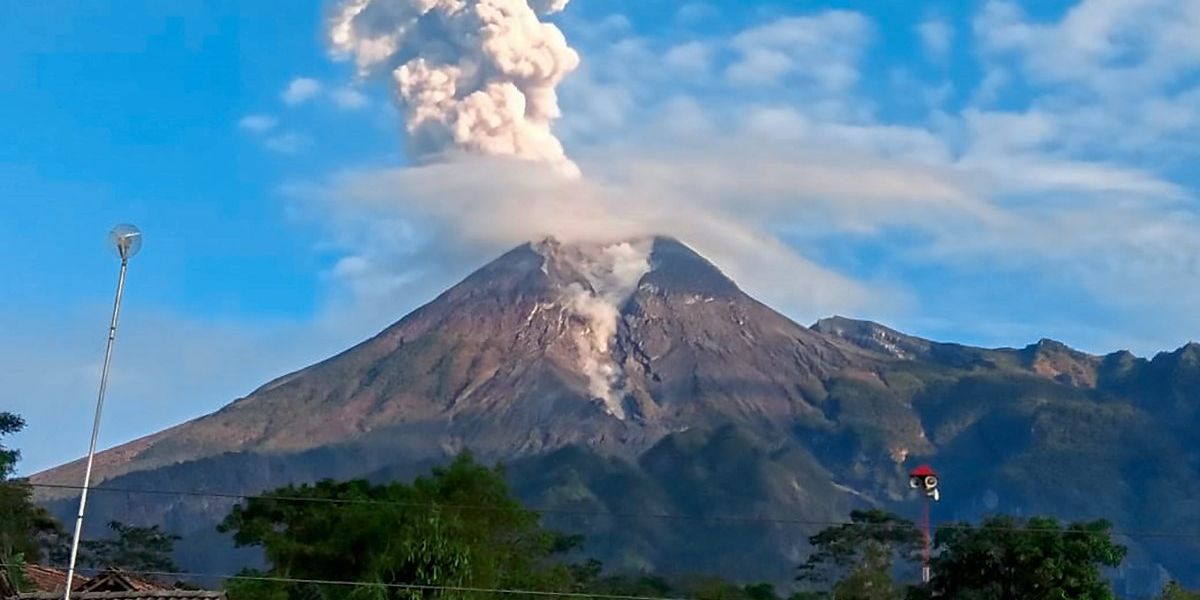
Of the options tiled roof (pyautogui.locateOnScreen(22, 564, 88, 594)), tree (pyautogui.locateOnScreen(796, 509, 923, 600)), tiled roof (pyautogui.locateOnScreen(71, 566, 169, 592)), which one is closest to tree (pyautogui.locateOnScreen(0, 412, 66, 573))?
tiled roof (pyautogui.locateOnScreen(22, 564, 88, 594))

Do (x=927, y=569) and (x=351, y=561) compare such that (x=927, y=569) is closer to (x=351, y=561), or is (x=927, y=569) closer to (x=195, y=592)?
(x=351, y=561)

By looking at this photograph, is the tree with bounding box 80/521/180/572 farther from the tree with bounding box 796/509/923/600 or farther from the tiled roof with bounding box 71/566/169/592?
the tiled roof with bounding box 71/566/169/592

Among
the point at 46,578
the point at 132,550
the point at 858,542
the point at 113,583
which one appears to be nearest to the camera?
the point at 113,583

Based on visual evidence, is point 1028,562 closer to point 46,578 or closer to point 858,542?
point 46,578

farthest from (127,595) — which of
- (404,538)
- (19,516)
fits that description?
(19,516)

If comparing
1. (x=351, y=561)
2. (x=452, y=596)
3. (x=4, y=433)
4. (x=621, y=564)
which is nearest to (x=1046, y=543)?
(x=452, y=596)

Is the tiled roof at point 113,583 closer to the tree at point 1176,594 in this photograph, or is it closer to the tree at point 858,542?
the tree at point 1176,594
